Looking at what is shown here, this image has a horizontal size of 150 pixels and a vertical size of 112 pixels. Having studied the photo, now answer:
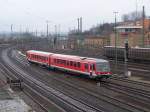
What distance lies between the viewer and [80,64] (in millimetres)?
38969

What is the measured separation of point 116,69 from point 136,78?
355 inches

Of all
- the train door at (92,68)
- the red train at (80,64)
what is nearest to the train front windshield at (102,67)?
the red train at (80,64)

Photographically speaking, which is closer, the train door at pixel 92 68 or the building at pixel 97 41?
the train door at pixel 92 68

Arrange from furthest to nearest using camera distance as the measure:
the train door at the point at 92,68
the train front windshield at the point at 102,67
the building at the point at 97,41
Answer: the building at the point at 97,41, the train door at the point at 92,68, the train front windshield at the point at 102,67

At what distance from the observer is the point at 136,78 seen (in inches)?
1534

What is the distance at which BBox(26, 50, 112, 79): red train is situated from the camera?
119 feet

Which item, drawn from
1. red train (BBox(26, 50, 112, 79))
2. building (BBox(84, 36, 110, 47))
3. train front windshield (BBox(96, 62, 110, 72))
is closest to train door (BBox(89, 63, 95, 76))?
red train (BBox(26, 50, 112, 79))

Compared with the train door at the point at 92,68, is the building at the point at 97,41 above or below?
above

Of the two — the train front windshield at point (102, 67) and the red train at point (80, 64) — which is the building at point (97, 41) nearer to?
the red train at point (80, 64)

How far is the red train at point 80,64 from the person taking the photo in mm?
36237

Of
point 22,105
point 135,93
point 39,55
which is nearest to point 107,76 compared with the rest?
point 135,93

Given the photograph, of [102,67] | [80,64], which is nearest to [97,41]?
[80,64]

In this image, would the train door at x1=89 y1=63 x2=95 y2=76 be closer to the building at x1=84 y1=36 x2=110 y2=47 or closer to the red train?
the red train

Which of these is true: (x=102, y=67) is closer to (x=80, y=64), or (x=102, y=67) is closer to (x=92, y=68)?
(x=92, y=68)
